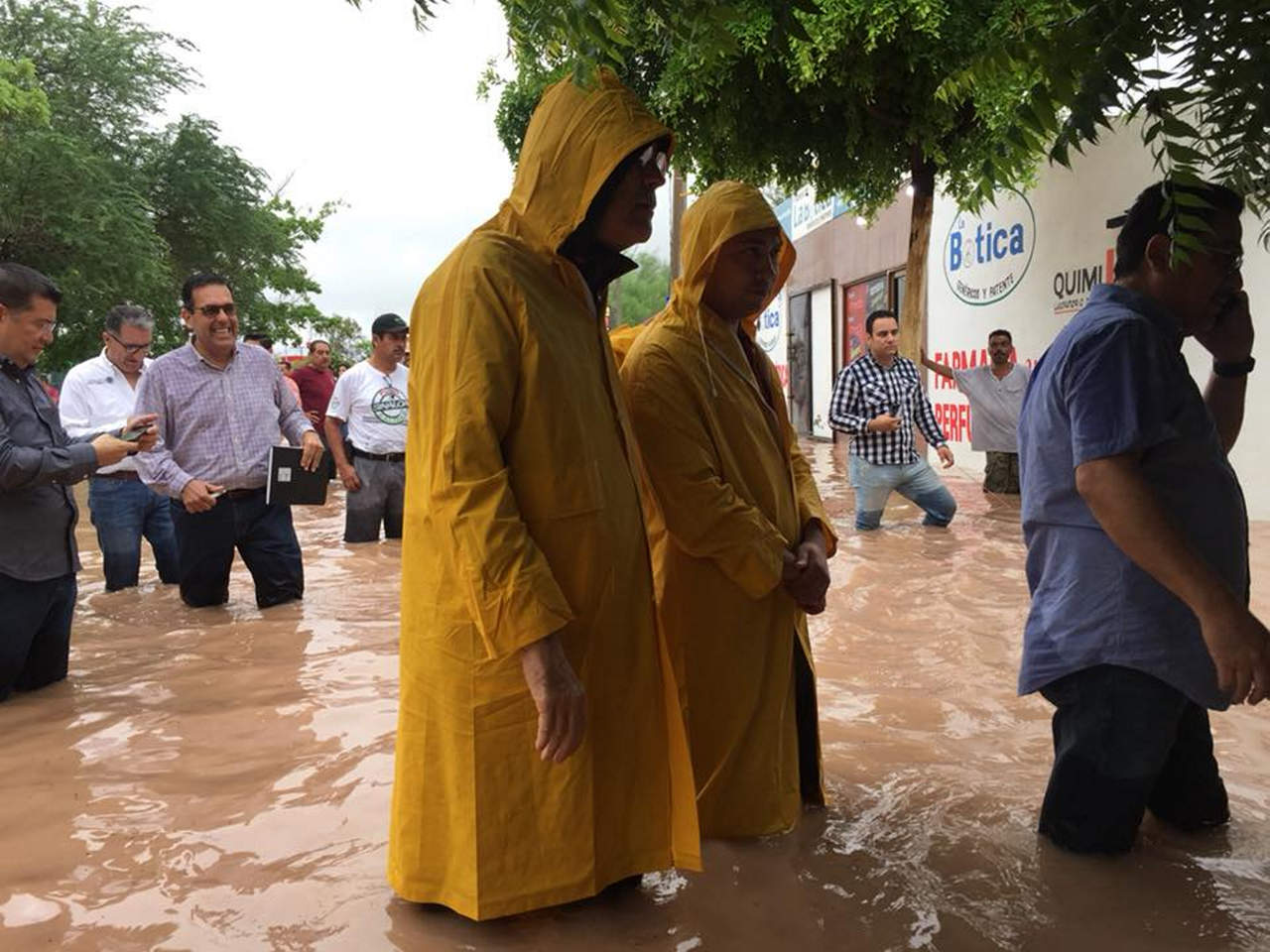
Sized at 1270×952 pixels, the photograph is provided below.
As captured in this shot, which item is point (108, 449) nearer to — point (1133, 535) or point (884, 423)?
point (1133, 535)

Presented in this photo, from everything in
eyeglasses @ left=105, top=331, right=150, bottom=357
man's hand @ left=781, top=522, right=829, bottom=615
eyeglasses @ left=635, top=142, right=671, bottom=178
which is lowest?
man's hand @ left=781, top=522, right=829, bottom=615

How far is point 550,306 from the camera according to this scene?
2.36 m

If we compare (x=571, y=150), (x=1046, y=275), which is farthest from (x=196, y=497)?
(x=1046, y=275)

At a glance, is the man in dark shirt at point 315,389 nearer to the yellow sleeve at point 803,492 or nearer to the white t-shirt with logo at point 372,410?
the white t-shirt with logo at point 372,410

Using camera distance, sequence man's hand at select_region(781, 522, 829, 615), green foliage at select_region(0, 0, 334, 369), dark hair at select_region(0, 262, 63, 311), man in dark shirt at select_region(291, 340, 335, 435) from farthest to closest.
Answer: green foliage at select_region(0, 0, 334, 369), man in dark shirt at select_region(291, 340, 335, 435), dark hair at select_region(0, 262, 63, 311), man's hand at select_region(781, 522, 829, 615)

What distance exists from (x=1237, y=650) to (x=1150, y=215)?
109 centimetres

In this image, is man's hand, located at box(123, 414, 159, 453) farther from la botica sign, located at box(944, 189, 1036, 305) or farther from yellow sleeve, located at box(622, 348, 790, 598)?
la botica sign, located at box(944, 189, 1036, 305)

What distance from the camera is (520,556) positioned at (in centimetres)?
212

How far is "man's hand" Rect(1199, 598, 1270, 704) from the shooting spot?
7.39 feet

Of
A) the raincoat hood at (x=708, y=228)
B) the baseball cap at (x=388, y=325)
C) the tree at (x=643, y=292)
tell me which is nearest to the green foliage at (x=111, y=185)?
the baseball cap at (x=388, y=325)

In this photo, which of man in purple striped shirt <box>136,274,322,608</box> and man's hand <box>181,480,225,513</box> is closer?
man's hand <box>181,480,225,513</box>

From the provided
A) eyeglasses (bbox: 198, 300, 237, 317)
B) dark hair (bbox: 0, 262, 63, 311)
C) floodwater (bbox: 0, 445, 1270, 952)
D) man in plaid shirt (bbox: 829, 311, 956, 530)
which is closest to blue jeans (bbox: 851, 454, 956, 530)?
man in plaid shirt (bbox: 829, 311, 956, 530)

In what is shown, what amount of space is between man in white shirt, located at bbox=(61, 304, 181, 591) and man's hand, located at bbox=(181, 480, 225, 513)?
1.12 metres

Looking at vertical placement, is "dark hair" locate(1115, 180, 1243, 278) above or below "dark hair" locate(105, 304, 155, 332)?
below
